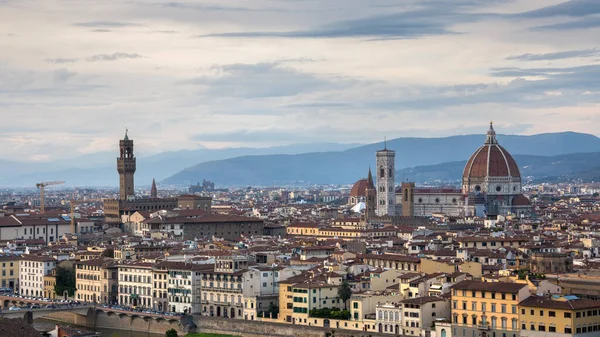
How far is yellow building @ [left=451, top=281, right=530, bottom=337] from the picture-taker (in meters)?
51.4

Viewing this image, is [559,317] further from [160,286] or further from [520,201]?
[520,201]

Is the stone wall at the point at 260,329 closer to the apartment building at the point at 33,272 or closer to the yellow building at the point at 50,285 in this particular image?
the yellow building at the point at 50,285

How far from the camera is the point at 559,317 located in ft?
161

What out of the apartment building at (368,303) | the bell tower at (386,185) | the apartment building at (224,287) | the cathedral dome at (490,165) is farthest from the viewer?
the cathedral dome at (490,165)

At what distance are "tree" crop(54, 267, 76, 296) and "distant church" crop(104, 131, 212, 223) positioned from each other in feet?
144

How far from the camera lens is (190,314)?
2537 inches

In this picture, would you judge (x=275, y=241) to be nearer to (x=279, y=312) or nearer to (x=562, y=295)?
(x=279, y=312)

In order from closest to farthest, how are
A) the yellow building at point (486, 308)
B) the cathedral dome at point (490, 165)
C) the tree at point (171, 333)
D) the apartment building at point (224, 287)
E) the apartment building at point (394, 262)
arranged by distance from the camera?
the yellow building at point (486, 308), the tree at point (171, 333), the apartment building at point (224, 287), the apartment building at point (394, 262), the cathedral dome at point (490, 165)

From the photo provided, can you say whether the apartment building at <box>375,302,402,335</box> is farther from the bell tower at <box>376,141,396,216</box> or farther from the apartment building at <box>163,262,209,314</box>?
the bell tower at <box>376,141,396,216</box>

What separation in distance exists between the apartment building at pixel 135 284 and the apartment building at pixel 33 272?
720 centimetres

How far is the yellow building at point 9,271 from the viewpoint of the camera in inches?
3209

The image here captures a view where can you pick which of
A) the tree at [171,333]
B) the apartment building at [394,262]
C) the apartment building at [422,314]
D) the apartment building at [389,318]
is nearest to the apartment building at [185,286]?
the tree at [171,333]

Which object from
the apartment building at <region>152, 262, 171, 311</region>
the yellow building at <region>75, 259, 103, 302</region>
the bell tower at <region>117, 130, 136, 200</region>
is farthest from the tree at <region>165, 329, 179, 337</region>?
the bell tower at <region>117, 130, 136, 200</region>

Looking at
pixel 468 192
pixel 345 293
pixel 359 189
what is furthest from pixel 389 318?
pixel 359 189
